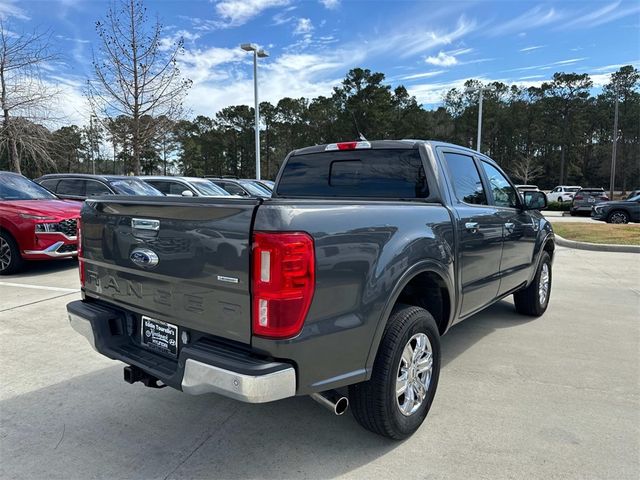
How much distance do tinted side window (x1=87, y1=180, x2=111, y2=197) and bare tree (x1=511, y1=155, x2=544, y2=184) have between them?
5682 centimetres

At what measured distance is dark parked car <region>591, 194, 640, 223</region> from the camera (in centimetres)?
1827

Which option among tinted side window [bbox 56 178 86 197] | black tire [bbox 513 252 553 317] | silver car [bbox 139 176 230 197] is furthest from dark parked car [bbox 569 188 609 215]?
tinted side window [bbox 56 178 86 197]

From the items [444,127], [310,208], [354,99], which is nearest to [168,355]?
[310,208]

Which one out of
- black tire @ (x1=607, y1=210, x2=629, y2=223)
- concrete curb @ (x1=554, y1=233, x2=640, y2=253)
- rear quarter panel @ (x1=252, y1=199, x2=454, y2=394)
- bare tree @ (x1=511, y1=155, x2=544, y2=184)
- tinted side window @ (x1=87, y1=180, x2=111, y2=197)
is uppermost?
bare tree @ (x1=511, y1=155, x2=544, y2=184)

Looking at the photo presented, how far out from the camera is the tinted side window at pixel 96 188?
32.7 ft

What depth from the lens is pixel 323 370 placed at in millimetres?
2230

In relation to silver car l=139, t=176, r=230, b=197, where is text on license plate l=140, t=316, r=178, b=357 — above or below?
below

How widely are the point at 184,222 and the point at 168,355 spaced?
84 cm

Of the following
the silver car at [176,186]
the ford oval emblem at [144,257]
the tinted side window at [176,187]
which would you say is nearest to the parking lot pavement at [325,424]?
the ford oval emblem at [144,257]

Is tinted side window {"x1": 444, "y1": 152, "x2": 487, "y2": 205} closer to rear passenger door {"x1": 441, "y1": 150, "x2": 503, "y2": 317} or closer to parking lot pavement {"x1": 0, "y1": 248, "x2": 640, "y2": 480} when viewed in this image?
rear passenger door {"x1": 441, "y1": 150, "x2": 503, "y2": 317}

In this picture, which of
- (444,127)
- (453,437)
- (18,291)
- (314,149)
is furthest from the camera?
(444,127)

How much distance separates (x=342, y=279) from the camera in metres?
2.25

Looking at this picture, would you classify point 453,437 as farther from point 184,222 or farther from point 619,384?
point 184,222

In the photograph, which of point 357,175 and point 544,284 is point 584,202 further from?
point 357,175
